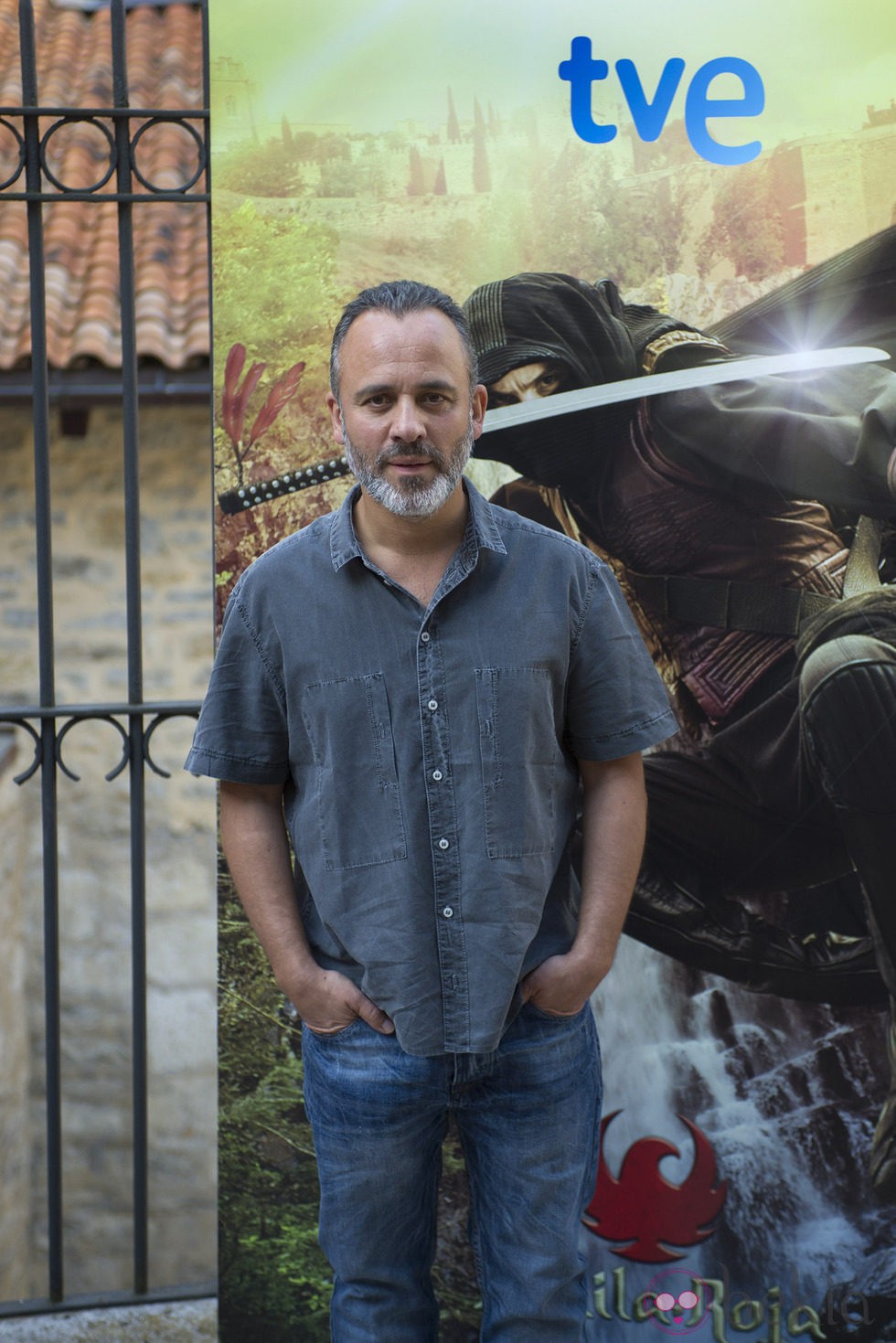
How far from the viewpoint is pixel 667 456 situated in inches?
110

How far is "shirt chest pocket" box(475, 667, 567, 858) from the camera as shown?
6.28 feet

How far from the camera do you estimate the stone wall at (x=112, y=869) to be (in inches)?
257

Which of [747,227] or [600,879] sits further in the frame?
[747,227]

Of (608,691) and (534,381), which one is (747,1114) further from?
(534,381)

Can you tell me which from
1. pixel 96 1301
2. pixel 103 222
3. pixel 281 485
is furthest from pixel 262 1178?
pixel 103 222

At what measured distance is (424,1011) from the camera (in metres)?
1.92

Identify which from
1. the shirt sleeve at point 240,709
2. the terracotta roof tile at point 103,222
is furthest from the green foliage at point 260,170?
the terracotta roof tile at point 103,222

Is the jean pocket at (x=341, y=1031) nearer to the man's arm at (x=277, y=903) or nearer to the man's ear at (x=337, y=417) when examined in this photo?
the man's arm at (x=277, y=903)

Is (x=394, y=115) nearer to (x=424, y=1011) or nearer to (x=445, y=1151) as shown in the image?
(x=424, y=1011)

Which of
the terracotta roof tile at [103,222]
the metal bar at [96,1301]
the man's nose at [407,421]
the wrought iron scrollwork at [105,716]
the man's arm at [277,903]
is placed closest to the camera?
the man's nose at [407,421]

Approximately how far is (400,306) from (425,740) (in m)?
0.66

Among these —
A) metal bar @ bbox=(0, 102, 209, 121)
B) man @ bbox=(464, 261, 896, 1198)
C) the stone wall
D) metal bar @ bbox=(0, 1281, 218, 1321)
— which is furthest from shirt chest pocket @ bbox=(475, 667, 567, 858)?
the stone wall

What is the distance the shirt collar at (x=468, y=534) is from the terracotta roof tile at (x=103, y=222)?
12.4ft

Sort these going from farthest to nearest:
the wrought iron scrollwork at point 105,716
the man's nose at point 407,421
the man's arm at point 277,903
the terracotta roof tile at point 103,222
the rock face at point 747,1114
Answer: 1. the terracotta roof tile at point 103,222
2. the rock face at point 747,1114
3. the wrought iron scrollwork at point 105,716
4. the man's arm at point 277,903
5. the man's nose at point 407,421
